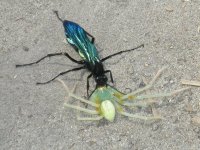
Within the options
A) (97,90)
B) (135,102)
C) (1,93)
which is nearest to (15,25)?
(1,93)

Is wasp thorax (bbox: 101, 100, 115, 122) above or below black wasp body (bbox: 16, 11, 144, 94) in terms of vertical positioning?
below

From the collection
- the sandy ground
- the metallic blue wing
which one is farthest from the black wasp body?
the sandy ground

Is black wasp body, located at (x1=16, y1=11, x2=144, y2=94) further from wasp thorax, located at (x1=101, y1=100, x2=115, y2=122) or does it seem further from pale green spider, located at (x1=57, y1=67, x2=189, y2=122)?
wasp thorax, located at (x1=101, y1=100, x2=115, y2=122)

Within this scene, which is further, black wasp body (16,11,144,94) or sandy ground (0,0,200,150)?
black wasp body (16,11,144,94)

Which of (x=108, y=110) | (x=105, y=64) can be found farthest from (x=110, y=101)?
(x=105, y=64)

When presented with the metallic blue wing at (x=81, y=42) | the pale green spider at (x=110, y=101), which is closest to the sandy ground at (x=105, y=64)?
the pale green spider at (x=110, y=101)

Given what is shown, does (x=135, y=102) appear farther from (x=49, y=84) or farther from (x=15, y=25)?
(x=15, y=25)
